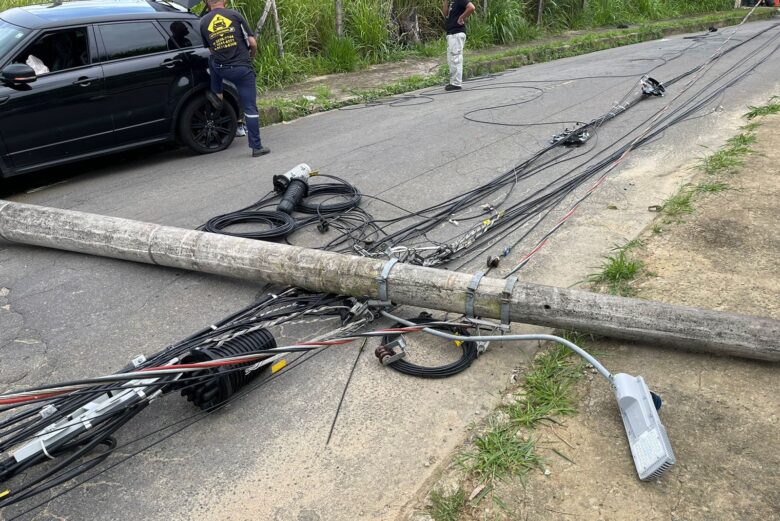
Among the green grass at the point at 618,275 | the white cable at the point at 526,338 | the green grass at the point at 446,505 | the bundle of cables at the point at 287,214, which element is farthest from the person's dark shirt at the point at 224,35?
the green grass at the point at 446,505

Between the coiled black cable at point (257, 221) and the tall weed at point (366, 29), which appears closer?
the coiled black cable at point (257, 221)

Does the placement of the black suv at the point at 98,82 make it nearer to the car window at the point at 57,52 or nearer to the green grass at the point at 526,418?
the car window at the point at 57,52

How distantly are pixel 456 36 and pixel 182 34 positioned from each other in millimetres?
5824

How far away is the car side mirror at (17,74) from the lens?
6.34 metres

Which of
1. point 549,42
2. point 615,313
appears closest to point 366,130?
point 615,313

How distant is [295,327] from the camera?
4.23 meters

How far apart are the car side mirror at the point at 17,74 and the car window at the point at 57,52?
0.25 meters

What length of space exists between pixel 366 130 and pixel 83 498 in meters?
7.04

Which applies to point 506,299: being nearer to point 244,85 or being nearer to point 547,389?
point 547,389

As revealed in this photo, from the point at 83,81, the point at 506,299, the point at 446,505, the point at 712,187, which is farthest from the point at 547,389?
the point at 83,81

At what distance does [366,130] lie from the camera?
30.1ft

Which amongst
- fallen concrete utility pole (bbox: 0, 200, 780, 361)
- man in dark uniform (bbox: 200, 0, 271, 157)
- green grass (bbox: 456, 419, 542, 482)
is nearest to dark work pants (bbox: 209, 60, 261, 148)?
man in dark uniform (bbox: 200, 0, 271, 157)

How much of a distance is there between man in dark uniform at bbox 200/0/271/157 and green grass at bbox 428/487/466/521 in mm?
6207

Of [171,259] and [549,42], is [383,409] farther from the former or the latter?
[549,42]
